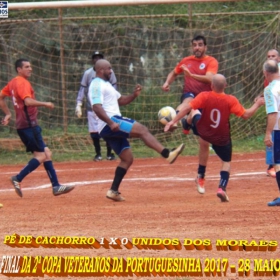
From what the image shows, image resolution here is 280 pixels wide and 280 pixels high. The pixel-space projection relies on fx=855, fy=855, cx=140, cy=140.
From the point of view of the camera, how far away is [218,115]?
1104 centimetres

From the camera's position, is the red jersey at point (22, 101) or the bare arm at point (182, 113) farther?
the red jersey at point (22, 101)

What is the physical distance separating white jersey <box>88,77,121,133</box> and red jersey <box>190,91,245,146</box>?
1141 mm

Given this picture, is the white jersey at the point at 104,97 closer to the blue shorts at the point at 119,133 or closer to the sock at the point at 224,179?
the blue shorts at the point at 119,133

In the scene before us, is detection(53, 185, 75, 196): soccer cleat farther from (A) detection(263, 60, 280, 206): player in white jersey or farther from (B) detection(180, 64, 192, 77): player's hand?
(A) detection(263, 60, 280, 206): player in white jersey

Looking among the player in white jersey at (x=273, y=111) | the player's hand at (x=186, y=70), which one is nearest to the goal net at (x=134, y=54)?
the player's hand at (x=186, y=70)

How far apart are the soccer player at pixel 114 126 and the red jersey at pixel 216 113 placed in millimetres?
440

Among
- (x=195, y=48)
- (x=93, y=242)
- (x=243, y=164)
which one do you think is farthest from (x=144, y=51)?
(x=93, y=242)

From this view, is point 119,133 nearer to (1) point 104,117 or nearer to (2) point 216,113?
(1) point 104,117

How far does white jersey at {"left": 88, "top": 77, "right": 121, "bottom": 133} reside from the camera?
11328mm

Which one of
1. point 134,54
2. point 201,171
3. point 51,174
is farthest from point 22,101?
point 134,54

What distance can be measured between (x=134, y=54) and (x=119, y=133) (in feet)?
27.6

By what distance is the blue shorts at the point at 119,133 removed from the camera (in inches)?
445

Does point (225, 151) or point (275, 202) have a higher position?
point (225, 151)

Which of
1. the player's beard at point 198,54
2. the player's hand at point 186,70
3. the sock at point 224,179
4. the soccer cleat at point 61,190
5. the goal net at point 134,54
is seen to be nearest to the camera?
the sock at point 224,179
